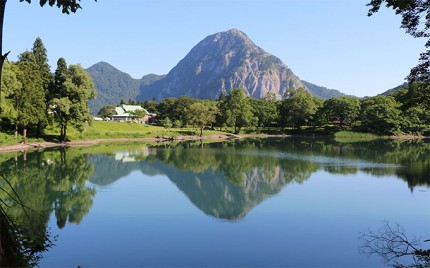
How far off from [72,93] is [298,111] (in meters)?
68.0

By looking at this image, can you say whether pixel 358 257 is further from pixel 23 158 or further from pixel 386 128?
pixel 386 128

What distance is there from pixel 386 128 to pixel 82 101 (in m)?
76.1

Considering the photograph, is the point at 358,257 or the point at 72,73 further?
the point at 72,73

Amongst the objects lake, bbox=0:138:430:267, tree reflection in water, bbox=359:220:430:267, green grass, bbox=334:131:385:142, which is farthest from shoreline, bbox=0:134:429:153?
tree reflection in water, bbox=359:220:430:267

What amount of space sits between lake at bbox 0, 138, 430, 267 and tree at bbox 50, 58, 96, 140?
18943 mm

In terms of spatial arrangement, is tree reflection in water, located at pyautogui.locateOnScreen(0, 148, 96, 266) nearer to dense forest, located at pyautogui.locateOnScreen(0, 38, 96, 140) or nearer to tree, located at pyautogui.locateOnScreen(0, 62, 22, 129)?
tree, located at pyautogui.locateOnScreen(0, 62, 22, 129)

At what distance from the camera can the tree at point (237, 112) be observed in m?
102

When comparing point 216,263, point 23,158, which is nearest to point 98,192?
point 216,263

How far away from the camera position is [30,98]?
176 ft

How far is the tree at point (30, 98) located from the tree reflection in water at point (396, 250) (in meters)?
50.5

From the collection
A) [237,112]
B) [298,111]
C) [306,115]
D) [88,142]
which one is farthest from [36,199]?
[298,111]

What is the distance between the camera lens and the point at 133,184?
29.4m

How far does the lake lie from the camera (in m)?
13.4

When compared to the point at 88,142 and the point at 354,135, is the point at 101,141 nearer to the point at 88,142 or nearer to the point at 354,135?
the point at 88,142
